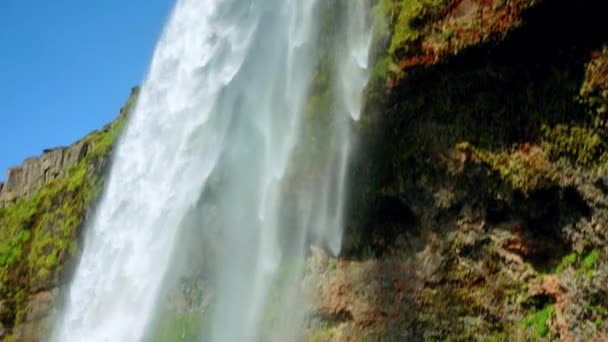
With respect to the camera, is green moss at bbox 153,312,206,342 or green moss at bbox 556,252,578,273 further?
green moss at bbox 153,312,206,342

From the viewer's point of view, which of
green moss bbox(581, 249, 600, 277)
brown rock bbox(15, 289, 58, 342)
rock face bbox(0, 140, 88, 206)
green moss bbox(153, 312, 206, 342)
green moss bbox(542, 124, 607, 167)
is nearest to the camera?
green moss bbox(581, 249, 600, 277)

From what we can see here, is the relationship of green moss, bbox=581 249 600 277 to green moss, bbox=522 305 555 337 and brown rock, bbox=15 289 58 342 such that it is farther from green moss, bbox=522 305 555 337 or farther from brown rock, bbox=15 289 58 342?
brown rock, bbox=15 289 58 342

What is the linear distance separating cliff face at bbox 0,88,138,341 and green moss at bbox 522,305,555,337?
11.5 meters

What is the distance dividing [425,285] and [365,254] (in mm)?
1172

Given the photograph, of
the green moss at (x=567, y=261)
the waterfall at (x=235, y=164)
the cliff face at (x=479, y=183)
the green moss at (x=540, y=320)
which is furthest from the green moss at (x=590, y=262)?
the waterfall at (x=235, y=164)

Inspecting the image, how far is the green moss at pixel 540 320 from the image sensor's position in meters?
8.54

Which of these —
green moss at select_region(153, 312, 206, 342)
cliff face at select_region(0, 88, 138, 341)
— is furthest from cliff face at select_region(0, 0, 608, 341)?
cliff face at select_region(0, 88, 138, 341)

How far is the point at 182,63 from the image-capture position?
1453 centimetres

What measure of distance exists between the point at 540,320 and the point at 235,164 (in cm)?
628

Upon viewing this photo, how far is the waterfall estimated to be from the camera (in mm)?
11391

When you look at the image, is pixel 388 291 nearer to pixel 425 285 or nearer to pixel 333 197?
pixel 425 285

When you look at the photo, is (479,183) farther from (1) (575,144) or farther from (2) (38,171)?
(2) (38,171)

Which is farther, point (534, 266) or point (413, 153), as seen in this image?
point (413, 153)

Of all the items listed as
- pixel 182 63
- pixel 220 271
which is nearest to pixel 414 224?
pixel 220 271
